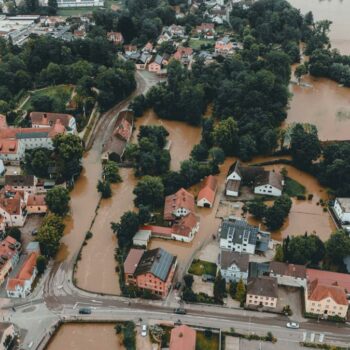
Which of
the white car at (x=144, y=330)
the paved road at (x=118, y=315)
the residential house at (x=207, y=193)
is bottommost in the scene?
the paved road at (x=118, y=315)

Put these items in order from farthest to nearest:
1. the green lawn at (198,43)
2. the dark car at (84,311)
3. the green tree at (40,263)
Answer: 1. the green lawn at (198,43)
2. the green tree at (40,263)
3. the dark car at (84,311)

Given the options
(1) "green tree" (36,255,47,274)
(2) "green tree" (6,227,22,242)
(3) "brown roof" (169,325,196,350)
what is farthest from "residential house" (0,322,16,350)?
(3) "brown roof" (169,325,196,350)

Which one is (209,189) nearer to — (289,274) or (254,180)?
(254,180)

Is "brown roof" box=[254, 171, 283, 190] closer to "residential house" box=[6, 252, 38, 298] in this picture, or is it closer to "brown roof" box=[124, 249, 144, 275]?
"brown roof" box=[124, 249, 144, 275]

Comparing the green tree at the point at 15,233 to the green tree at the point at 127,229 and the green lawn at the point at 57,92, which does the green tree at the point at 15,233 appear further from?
the green lawn at the point at 57,92

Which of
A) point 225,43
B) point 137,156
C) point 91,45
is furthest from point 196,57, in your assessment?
point 137,156

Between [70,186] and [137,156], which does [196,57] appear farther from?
[70,186]

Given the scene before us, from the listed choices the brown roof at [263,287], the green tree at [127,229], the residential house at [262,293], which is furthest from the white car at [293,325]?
the green tree at [127,229]
